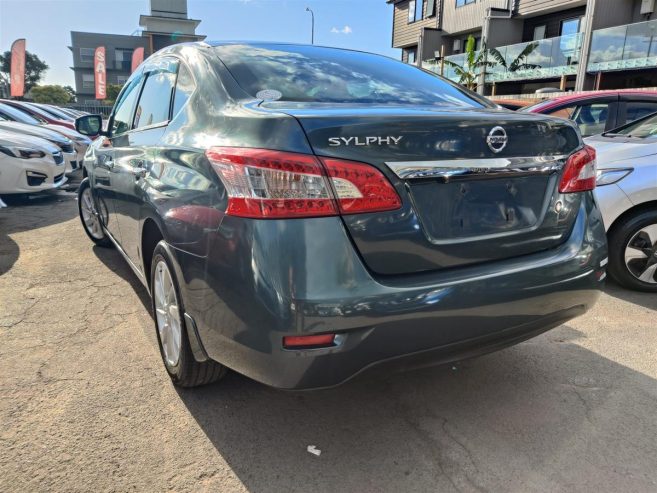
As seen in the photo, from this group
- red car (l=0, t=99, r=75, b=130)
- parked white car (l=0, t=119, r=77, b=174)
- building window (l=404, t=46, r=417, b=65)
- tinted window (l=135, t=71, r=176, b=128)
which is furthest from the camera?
building window (l=404, t=46, r=417, b=65)

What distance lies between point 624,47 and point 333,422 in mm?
19913

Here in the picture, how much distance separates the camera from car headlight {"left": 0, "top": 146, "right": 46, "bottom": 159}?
22.6 feet

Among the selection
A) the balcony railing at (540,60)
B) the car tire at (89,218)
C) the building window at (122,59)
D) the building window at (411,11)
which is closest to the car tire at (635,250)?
the car tire at (89,218)

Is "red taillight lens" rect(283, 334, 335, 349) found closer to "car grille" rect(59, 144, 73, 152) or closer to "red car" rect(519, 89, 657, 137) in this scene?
"red car" rect(519, 89, 657, 137)

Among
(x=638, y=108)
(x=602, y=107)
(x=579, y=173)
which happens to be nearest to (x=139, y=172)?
(x=579, y=173)

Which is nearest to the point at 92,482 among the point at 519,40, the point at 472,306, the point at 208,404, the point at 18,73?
the point at 208,404

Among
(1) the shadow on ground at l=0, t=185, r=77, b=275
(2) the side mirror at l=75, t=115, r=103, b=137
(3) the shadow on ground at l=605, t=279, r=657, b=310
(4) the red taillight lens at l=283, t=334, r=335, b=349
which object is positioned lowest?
(1) the shadow on ground at l=0, t=185, r=77, b=275

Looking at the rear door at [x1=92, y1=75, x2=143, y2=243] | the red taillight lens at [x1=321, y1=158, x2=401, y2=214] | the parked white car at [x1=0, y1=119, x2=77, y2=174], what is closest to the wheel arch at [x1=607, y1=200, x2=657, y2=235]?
the red taillight lens at [x1=321, y1=158, x2=401, y2=214]

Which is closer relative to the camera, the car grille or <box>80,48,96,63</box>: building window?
the car grille

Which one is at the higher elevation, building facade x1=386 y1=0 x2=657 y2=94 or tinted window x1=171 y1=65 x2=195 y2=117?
building facade x1=386 y1=0 x2=657 y2=94

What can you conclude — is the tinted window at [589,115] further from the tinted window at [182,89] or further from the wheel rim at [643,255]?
the tinted window at [182,89]

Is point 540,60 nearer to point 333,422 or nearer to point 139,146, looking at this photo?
point 139,146

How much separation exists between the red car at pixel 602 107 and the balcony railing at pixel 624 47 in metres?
14.1

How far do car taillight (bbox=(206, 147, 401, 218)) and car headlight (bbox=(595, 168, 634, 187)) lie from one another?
281 centimetres
